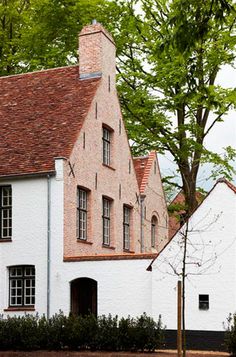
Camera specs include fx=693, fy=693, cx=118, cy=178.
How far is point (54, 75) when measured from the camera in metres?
27.8

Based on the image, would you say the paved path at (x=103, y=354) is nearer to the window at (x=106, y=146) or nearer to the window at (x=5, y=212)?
the window at (x=5, y=212)

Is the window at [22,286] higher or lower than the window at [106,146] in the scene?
lower

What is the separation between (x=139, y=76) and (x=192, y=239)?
41.4 ft

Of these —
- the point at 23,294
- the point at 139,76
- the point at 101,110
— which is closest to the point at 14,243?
the point at 23,294

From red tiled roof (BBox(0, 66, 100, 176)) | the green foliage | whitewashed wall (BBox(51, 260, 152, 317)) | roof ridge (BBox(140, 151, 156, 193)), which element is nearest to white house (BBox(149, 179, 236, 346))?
whitewashed wall (BBox(51, 260, 152, 317))

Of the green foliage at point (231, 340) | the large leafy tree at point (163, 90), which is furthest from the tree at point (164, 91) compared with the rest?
the green foliage at point (231, 340)

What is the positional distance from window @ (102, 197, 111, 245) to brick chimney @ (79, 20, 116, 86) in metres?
4.83

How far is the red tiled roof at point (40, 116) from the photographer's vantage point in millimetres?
23500

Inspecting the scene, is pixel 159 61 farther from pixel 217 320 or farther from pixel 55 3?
pixel 217 320

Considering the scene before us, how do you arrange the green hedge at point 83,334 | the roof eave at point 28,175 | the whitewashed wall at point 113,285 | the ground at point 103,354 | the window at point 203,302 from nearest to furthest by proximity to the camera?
the ground at point 103,354
the green hedge at point 83,334
the window at point 203,302
the whitewashed wall at point 113,285
the roof eave at point 28,175

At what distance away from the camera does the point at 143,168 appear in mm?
31891

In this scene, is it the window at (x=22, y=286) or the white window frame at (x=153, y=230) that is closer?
the window at (x=22, y=286)

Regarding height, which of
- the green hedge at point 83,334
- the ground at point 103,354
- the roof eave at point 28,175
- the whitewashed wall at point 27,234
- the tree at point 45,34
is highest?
the tree at point 45,34

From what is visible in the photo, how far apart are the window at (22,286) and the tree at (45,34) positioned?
456 inches
